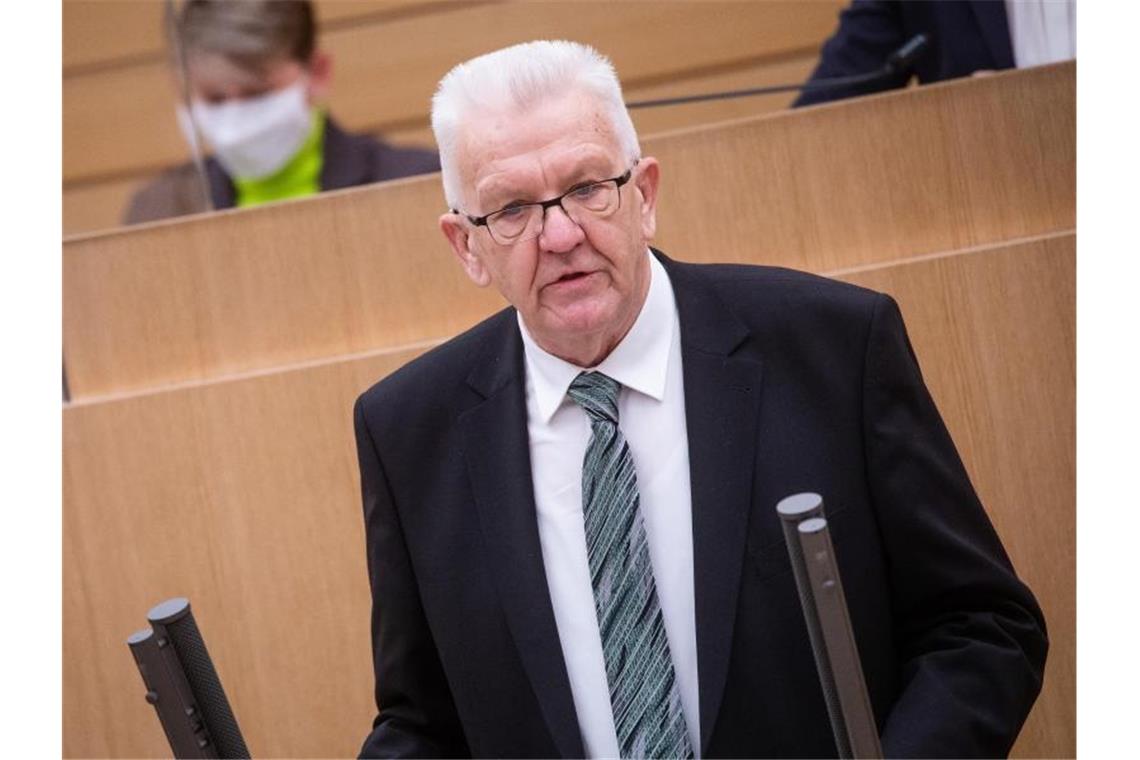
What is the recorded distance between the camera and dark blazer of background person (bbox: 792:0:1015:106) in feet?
8.73

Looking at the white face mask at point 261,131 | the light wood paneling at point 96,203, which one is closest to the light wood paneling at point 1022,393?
the white face mask at point 261,131

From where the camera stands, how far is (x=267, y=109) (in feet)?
11.2

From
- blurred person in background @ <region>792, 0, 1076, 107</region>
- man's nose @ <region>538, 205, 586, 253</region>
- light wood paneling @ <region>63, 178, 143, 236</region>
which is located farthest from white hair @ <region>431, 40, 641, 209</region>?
light wood paneling @ <region>63, 178, 143, 236</region>

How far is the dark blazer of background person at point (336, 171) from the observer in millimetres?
3359

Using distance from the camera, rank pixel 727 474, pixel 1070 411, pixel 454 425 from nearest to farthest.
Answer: pixel 727 474
pixel 454 425
pixel 1070 411

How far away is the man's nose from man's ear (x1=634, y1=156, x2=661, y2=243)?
0.10m

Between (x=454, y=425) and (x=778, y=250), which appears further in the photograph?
(x=778, y=250)

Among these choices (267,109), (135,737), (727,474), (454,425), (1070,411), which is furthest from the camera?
(267,109)

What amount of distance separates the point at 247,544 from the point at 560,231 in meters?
1.04

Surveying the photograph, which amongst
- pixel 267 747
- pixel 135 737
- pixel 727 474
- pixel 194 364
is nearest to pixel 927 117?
pixel 727 474

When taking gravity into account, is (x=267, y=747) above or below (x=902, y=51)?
below

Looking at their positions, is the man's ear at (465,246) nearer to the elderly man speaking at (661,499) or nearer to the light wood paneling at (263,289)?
the elderly man speaking at (661,499)

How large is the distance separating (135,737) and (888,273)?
138 centimetres

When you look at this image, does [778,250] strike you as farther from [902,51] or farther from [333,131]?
[333,131]
